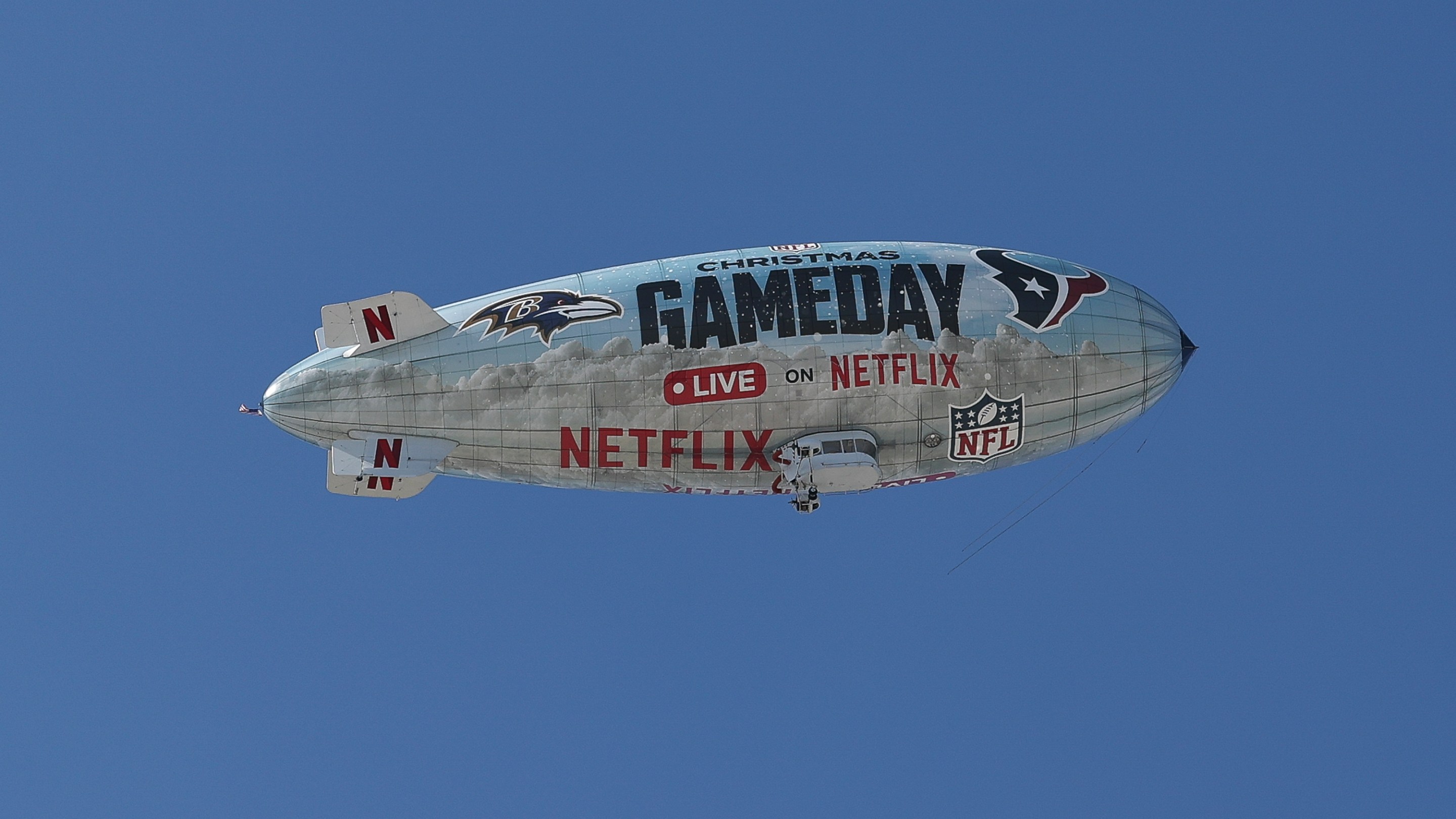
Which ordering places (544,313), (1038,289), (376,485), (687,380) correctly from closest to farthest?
(687,380) < (544,313) < (376,485) < (1038,289)

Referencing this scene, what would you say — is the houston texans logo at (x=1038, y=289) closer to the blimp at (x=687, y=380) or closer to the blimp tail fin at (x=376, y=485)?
the blimp at (x=687, y=380)

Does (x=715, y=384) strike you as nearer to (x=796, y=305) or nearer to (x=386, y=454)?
(x=796, y=305)

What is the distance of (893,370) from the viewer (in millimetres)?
76438

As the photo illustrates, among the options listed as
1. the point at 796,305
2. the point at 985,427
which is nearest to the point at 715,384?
the point at 796,305

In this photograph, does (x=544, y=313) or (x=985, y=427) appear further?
(x=985, y=427)

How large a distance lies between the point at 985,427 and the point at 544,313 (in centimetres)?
1807

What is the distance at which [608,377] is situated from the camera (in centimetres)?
7538

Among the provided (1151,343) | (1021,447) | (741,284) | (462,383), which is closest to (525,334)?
(462,383)

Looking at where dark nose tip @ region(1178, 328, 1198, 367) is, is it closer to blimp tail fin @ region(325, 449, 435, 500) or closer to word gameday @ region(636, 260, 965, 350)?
word gameday @ region(636, 260, 965, 350)

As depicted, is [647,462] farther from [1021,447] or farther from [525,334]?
[1021,447]

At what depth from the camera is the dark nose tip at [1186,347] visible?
83.8 metres

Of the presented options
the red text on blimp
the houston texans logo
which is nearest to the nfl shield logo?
the houston texans logo

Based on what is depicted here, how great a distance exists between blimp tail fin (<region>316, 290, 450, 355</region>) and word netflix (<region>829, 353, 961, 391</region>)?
16.8m

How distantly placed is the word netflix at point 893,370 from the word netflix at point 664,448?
145 inches
